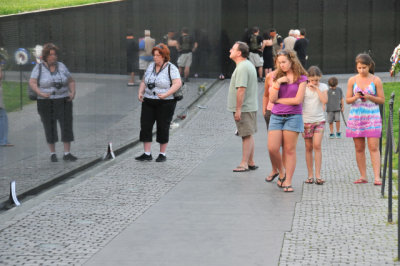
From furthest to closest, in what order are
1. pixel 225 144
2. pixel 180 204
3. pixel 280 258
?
1. pixel 225 144
2. pixel 180 204
3. pixel 280 258

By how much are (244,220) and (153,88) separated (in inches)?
170

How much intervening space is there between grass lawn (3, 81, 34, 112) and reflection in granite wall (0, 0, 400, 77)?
0.44 metres

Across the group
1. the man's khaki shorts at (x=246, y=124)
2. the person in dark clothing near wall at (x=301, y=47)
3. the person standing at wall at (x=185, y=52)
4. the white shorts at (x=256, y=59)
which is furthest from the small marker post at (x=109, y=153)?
the white shorts at (x=256, y=59)

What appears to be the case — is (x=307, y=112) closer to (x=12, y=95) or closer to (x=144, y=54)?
(x=12, y=95)

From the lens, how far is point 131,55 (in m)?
13.7

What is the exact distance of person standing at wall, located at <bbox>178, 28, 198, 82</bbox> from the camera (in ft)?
61.1

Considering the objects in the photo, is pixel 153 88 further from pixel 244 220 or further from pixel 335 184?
pixel 244 220

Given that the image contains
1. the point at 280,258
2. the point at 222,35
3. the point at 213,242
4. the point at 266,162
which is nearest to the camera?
the point at 280,258

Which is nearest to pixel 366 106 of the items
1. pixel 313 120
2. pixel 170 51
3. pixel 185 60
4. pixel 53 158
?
pixel 313 120

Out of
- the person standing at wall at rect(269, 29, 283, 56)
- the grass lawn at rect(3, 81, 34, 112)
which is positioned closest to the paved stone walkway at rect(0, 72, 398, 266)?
the grass lawn at rect(3, 81, 34, 112)

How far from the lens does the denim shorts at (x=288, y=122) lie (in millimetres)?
9438

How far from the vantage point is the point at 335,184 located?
9.80 meters

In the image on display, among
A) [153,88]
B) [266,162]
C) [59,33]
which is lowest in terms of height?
[266,162]

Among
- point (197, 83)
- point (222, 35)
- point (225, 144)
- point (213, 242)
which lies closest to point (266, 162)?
point (225, 144)
